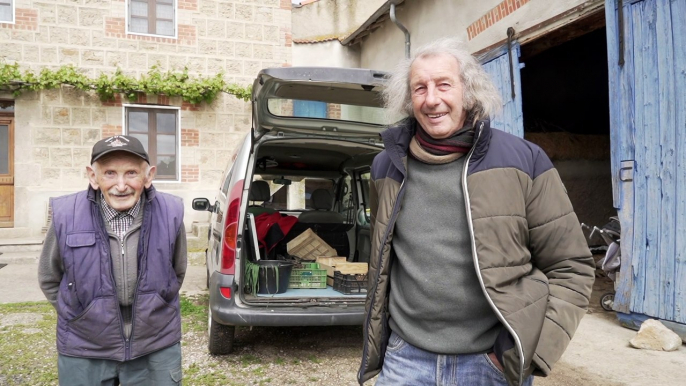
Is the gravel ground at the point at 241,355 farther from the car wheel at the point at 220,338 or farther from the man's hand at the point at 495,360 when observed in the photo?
the man's hand at the point at 495,360

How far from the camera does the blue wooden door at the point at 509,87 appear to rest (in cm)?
629

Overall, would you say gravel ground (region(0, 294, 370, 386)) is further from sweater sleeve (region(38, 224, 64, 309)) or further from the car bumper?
sweater sleeve (region(38, 224, 64, 309))

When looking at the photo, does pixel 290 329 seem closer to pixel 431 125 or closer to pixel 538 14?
pixel 431 125

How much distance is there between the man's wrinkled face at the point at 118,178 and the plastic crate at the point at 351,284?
8.00ft

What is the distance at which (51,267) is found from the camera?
2.12 metres

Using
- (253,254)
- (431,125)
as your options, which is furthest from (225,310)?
(431,125)

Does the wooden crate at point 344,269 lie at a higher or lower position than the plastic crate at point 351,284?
higher

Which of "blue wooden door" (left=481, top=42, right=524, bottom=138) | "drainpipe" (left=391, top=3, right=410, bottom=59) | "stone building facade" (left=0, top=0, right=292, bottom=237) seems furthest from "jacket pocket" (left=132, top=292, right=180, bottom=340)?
"stone building facade" (left=0, top=0, right=292, bottom=237)

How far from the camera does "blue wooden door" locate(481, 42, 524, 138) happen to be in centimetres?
629

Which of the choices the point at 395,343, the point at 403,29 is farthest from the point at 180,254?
the point at 403,29

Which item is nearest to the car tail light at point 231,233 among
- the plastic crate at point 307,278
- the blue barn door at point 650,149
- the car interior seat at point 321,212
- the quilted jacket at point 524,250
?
the plastic crate at point 307,278

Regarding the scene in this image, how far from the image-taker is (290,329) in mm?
5105

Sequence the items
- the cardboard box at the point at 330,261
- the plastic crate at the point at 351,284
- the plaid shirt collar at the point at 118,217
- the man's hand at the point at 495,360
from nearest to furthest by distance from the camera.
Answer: the man's hand at the point at 495,360 → the plaid shirt collar at the point at 118,217 → the plastic crate at the point at 351,284 → the cardboard box at the point at 330,261

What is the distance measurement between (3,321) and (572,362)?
5.40 m
